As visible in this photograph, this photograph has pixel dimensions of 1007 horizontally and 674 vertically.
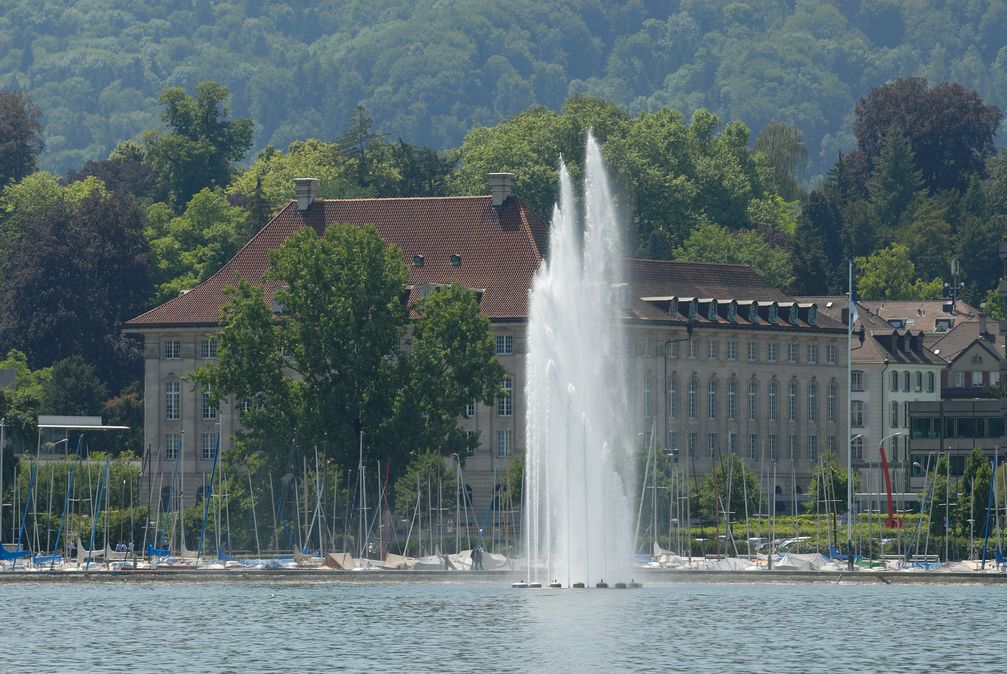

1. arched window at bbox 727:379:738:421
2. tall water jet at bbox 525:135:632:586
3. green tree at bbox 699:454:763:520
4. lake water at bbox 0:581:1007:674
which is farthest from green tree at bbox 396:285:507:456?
arched window at bbox 727:379:738:421

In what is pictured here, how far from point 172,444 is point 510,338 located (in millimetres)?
22926

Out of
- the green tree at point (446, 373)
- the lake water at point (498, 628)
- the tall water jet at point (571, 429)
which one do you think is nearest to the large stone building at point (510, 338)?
the green tree at point (446, 373)

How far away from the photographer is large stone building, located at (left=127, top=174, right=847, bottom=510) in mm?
185000

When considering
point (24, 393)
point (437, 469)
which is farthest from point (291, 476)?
point (24, 393)

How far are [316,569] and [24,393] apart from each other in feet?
175

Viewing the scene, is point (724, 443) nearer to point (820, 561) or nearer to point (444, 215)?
point (444, 215)

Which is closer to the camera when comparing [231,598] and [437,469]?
[231,598]

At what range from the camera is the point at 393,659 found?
99000 mm

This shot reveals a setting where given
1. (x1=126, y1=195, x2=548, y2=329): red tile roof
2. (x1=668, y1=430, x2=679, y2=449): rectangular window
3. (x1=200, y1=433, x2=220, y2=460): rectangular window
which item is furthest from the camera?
(x1=200, y1=433, x2=220, y2=460): rectangular window

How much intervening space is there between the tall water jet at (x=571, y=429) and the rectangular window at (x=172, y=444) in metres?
58.9

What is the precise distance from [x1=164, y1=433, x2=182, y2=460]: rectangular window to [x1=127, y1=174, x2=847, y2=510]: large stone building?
9cm

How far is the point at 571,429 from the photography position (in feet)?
415

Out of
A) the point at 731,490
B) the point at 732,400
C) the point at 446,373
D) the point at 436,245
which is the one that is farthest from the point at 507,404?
the point at 446,373

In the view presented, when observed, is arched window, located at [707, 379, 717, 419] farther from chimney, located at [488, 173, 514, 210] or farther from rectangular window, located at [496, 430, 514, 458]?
chimney, located at [488, 173, 514, 210]
